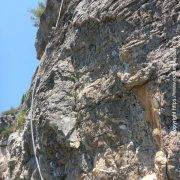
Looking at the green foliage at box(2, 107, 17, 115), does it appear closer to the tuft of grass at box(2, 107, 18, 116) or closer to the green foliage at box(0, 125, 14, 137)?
the tuft of grass at box(2, 107, 18, 116)

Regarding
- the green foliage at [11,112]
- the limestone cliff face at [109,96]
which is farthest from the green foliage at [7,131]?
the limestone cliff face at [109,96]

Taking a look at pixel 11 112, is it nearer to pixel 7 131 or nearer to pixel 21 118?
pixel 7 131

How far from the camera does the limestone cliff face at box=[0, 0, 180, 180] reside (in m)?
8.88

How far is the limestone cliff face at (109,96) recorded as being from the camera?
888 cm

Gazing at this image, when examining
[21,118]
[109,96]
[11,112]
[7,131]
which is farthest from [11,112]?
[109,96]

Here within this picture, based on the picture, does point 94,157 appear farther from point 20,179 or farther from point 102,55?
point 20,179

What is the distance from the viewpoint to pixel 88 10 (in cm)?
1147

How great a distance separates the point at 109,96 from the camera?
394 inches

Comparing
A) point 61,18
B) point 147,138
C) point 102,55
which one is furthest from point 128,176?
point 61,18

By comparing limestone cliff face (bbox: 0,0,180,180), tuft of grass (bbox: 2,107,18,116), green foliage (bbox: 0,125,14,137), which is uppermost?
tuft of grass (bbox: 2,107,18,116)

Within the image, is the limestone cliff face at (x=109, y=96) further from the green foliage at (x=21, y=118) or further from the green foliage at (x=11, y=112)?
A: the green foliage at (x=11, y=112)

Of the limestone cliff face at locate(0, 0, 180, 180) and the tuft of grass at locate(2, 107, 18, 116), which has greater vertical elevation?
the tuft of grass at locate(2, 107, 18, 116)

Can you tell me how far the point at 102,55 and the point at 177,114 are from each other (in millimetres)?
2787

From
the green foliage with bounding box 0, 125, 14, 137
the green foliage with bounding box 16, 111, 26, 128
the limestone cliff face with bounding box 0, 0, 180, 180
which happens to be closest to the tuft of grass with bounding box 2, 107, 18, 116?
the green foliage with bounding box 0, 125, 14, 137
